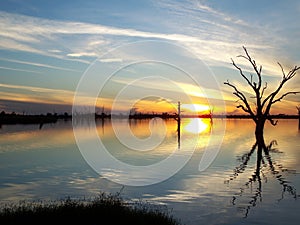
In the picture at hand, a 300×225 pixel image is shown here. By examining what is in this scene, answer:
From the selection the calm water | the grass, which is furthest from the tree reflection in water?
the grass

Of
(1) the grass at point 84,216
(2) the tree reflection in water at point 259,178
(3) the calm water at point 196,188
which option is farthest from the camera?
(2) the tree reflection in water at point 259,178

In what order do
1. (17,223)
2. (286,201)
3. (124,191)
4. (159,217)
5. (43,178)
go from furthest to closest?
(43,178), (124,191), (286,201), (159,217), (17,223)

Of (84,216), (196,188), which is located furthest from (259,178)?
(84,216)

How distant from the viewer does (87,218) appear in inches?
463

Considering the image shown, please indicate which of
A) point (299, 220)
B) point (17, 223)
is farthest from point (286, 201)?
point (17, 223)

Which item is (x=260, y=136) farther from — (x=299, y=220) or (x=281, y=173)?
(x=299, y=220)

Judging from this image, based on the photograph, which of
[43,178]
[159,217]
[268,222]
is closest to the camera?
[159,217]

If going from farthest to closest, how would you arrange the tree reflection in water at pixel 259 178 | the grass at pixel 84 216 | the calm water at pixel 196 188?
the tree reflection in water at pixel 259 178
the calm water at pixel 196 188
the grass at pixel 84 216

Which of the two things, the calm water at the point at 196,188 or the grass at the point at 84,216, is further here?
the calm water at the point at 196,188

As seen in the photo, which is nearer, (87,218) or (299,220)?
(87,218)

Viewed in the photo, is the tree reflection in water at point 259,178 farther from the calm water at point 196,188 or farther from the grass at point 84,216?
the grass at point 84,216

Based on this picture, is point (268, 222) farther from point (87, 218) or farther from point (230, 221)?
point (87, 218)

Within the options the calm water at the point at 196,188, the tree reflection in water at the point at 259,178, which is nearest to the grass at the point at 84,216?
the calm water at the point at 196,188

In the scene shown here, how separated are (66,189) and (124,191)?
2566mm
